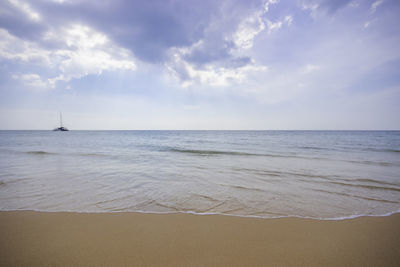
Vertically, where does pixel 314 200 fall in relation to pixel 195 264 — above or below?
below

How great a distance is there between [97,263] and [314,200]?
5.14 m

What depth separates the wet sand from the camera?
2.16 meters

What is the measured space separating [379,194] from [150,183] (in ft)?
24.5

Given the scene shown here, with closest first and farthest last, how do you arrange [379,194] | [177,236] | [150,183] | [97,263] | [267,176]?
[97,263]
[177,236]
[379,194]
[150,183]
[267,176]

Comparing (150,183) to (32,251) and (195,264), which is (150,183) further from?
(195,264)

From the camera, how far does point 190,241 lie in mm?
2541

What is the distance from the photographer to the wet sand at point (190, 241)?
7.08 ft

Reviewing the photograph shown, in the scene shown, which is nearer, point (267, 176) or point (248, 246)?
point (248, 246)

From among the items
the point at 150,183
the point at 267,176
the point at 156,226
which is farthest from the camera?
the point at 267,176

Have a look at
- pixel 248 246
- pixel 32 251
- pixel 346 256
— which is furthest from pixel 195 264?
pixel 32 251

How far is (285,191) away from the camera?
17.5 feet

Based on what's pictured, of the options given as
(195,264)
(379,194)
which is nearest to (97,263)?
(195,264)

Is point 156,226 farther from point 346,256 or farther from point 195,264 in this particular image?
point 346,256

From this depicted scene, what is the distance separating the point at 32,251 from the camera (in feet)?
7.52
